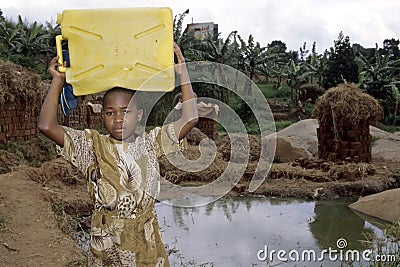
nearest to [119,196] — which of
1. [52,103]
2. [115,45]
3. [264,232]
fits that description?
[52,103]

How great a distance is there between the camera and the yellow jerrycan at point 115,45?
160 centimetres

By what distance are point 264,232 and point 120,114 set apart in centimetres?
397

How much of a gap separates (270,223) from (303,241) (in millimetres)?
804

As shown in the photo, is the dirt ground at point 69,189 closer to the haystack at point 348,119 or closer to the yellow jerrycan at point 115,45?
the haystack at point 348,119

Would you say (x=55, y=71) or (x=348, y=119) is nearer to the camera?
(x=55, y=71)

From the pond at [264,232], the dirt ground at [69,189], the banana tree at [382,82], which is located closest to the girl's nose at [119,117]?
the dirt ground at [69,189]

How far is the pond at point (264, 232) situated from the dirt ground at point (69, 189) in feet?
2.31

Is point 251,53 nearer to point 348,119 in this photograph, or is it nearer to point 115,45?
point 348,119

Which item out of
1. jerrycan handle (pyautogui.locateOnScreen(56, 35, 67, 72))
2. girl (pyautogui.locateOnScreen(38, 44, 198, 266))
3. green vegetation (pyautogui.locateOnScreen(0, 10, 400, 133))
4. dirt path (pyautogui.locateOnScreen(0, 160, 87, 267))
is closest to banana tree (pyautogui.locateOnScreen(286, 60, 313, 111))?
green vegetation (pyautogui.locateOnScreen(0, 10, 400, 133))

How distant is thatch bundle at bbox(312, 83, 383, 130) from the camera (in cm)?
916

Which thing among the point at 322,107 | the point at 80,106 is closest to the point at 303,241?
the point at 322,107

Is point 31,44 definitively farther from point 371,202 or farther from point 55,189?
point 371,202

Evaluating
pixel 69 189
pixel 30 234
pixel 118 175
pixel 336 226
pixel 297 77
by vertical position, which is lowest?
pixel 336 226

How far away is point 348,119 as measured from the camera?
924cm
